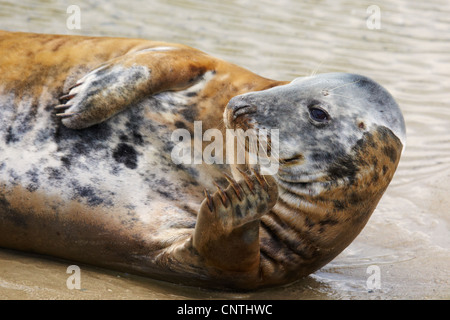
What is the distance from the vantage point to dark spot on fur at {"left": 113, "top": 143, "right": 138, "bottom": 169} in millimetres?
3566

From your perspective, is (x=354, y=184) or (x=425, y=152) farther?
(x=425, y=152)

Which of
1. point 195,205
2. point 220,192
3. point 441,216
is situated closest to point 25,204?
point 195,205

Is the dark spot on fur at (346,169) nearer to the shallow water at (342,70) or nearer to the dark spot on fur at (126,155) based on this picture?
the shallow water at (342,70)

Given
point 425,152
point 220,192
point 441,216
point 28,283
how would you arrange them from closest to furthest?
point 220,192
point 28,283
point 441,216
point 425,152

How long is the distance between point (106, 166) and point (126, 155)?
110mm

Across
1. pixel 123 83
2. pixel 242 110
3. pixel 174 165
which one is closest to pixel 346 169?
pixel 242 110

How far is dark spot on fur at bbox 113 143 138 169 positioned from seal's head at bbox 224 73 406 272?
558 mm

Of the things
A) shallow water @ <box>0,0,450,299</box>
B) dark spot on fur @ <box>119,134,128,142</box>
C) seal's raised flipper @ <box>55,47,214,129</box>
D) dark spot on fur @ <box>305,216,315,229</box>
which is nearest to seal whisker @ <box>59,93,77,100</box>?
seal's raised flipper @ <box>55,47,214,129</box>

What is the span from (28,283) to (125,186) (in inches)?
24.3

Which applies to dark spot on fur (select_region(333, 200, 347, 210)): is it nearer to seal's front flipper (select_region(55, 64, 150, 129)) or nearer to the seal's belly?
the seal's belly

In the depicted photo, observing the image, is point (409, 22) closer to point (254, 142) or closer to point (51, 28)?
point (51, 28)

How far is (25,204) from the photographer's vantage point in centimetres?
343

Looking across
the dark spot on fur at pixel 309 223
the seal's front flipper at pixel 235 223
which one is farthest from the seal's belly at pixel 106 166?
the dark spot on fur at pixel 309 223

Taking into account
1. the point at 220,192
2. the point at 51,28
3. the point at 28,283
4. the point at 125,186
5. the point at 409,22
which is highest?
A: the point at 409,22
